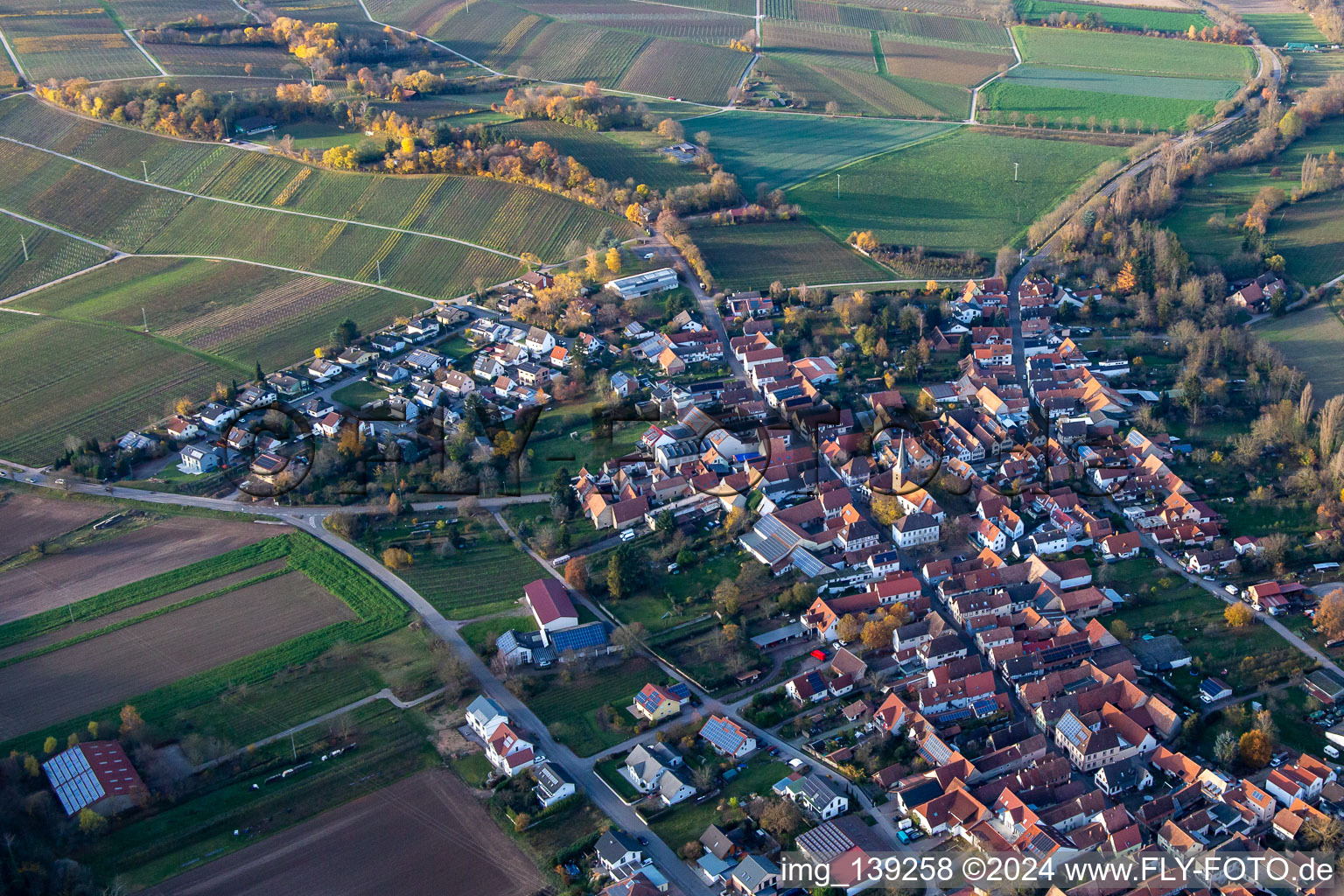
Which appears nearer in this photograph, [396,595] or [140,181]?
[396,595]

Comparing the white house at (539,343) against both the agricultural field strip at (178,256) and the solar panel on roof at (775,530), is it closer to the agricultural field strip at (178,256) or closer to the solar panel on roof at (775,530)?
the agricultural field strip at (178,256)

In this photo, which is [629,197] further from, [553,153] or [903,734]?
[903,734]

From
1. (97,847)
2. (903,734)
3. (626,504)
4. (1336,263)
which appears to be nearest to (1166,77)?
(1336,263)

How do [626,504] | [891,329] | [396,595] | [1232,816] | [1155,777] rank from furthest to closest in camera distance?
[891,329] → [626,504] → [396,595] → [1155,777] → [1232,816]

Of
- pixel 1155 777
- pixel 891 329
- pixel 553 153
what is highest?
pixel 553 153

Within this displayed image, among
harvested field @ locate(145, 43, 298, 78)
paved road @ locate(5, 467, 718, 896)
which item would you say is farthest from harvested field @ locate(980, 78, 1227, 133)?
paved road @ locate(5, 467, 718, 896)
